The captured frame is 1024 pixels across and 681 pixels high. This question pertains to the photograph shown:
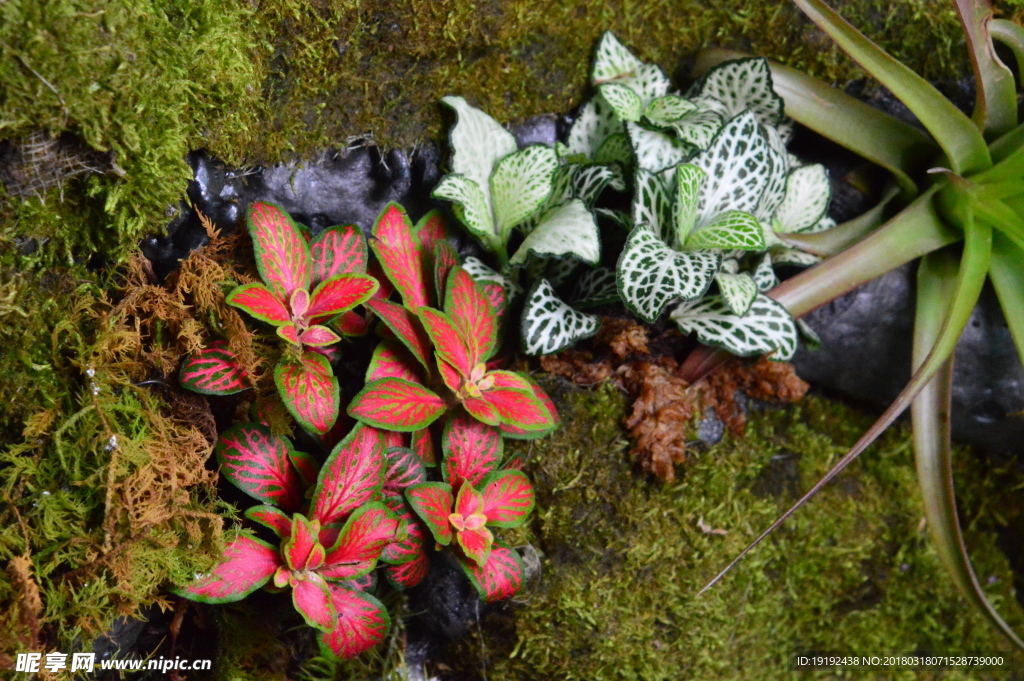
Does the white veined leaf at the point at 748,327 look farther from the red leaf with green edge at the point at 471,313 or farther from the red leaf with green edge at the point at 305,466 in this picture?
the red leaf with green edge at the point at 305,466

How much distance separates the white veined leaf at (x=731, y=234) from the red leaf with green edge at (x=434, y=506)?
88cm

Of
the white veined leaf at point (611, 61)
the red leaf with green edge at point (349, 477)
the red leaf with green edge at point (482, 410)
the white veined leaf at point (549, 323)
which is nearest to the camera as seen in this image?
the red leaf with green edge at point (349, 477)

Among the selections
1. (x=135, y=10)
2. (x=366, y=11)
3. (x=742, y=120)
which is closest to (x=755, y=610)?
(x=742, y=120)

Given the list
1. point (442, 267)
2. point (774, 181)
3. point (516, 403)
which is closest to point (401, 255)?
point (442, 267)

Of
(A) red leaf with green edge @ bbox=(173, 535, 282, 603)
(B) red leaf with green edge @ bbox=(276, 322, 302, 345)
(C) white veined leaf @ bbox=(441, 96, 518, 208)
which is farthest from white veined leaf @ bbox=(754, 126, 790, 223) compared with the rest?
(A) red leaf with green edge @ bbox=(173, 535, 282, 603)

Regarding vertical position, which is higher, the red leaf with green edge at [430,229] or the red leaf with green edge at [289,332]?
the red leaf with green edge at [430,229]

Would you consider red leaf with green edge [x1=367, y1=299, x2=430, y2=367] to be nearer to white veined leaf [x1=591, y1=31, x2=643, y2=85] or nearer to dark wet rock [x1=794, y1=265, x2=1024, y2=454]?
white veined leaf [x1=591, y1=31, x2=643, y2=85]

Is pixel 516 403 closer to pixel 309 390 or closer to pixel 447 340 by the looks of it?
pixel 447 340

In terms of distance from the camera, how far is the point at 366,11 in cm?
173

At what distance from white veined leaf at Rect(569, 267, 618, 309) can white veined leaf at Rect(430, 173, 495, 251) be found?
26 centimetres

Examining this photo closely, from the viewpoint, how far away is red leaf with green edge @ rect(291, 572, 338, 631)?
4.77 ft

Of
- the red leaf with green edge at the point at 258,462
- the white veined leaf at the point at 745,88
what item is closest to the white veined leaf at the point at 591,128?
the white veined leaf at the point at 745,88

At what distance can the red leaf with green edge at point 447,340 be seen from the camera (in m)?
1.56

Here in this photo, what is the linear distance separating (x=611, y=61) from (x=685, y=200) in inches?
22.1
